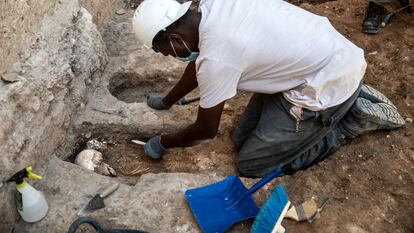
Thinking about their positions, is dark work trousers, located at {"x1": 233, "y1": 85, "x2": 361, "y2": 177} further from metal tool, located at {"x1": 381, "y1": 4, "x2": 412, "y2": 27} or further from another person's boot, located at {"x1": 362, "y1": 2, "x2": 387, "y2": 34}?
metal tool, located at {"x1": 381, "y1": 4, "x2": 412, "y2": 27}

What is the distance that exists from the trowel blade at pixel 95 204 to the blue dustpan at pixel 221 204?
1.49ft

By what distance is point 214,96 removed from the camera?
216 centimetres

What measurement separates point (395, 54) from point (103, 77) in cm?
231

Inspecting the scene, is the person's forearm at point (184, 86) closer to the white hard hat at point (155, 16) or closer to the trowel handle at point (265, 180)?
the white hard hat at point (155, 16)

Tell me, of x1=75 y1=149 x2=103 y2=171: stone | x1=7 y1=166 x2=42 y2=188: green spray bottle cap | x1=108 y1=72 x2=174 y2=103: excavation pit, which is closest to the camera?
x1=7 y1=166 x2=42 y2=188: green spray bottle cap

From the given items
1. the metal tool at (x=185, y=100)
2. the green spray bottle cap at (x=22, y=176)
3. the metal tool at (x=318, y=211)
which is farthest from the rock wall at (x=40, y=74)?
the metal tool at (x=318, y=211)

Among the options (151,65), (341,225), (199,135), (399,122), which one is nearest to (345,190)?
(341,225)

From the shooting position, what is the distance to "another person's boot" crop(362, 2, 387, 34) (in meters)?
3.70

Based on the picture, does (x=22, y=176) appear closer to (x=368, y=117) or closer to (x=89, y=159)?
(x=89, y=159)

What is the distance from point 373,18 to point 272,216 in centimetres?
243

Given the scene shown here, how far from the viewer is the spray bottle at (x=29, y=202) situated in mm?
2023

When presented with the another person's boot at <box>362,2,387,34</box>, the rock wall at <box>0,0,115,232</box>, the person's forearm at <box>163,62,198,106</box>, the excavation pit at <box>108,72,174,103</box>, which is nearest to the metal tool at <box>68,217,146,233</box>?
the rock wall at <box>0,0,115,232</box>

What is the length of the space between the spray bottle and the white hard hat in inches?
34.9

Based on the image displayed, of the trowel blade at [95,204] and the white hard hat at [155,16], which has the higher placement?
the white hard hat at [155,16]
